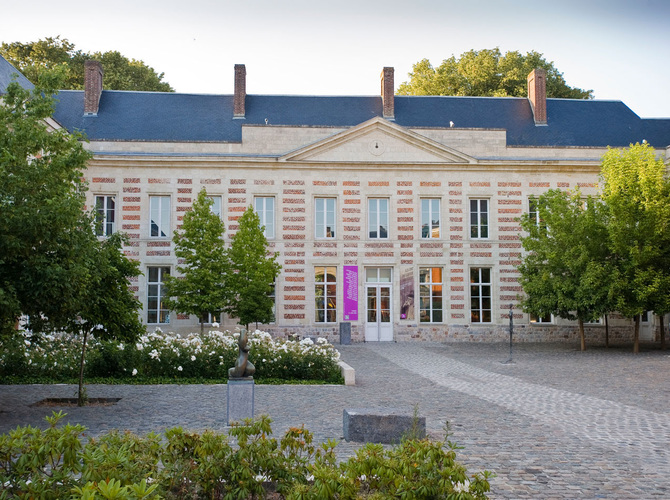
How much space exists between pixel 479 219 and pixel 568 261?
641 cm

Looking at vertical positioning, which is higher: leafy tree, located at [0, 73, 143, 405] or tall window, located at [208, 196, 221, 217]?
tall window, located at [208, 196, 221, 217]

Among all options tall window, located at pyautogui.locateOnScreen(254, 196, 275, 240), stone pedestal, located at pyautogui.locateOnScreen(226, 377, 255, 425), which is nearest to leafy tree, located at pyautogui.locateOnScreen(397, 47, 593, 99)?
tall window, located at pyautogui.locateOnScreen(254, 196, 275, 240)

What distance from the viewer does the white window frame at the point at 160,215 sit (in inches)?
1096

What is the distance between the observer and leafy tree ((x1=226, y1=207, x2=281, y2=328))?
2408cm

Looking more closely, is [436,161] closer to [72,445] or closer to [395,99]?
[395,99]

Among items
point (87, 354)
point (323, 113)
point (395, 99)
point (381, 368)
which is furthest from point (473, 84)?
point (87, 354)

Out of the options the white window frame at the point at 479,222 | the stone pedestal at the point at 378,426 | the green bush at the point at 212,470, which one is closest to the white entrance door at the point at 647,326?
the white window frame at the point at 479,222

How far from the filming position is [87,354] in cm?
1543

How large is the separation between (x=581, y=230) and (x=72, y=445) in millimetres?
21469

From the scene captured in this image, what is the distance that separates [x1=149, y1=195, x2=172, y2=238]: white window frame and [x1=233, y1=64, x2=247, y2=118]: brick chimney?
5516mm

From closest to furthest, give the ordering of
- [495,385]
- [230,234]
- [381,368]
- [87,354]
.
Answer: [495,385] → [87,354] → [381,368] → [230,234]

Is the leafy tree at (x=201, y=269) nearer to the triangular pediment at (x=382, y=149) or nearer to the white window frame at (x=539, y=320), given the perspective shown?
the triangular pediment at (x=382, y=149)

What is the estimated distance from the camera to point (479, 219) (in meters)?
28.7

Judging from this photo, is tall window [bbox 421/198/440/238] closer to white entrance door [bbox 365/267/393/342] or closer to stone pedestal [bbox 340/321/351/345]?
white entrance door [bbox 365/267/393/342]
